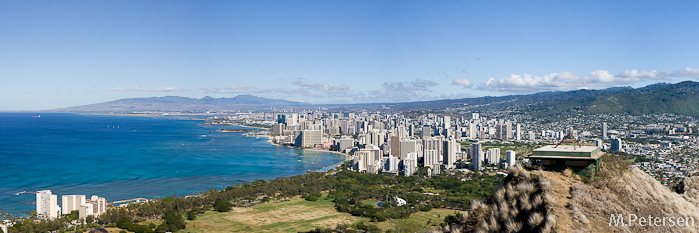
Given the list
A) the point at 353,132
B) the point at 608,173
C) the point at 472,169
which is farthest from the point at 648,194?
the point at 353,132

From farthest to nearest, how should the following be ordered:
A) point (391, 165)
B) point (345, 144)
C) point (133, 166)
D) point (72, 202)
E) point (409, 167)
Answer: point (345, 144), point (133, 166), point (391, 165), point (409, 167), point (72, 202)

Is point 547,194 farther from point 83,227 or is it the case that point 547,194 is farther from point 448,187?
point 448,187

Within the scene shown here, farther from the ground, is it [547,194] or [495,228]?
→ [547,194]

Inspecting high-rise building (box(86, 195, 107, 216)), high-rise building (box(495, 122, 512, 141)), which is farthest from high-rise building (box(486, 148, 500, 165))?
high-rise building (box(86, 195, 107, 216))

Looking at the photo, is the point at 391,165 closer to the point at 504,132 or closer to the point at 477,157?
the point at 477,157

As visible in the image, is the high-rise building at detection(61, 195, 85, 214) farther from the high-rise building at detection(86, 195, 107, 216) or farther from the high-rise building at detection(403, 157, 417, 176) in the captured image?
the high-rise building at detection(403, 157, 417, 176)

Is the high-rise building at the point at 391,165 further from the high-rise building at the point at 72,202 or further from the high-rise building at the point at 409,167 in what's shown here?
the high-rise building at the point at 72,202

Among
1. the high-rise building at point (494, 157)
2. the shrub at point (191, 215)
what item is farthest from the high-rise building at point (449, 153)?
the shrub at point (191, 215)

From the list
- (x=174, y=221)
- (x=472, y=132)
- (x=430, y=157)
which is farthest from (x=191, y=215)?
(x=472, y=132)
